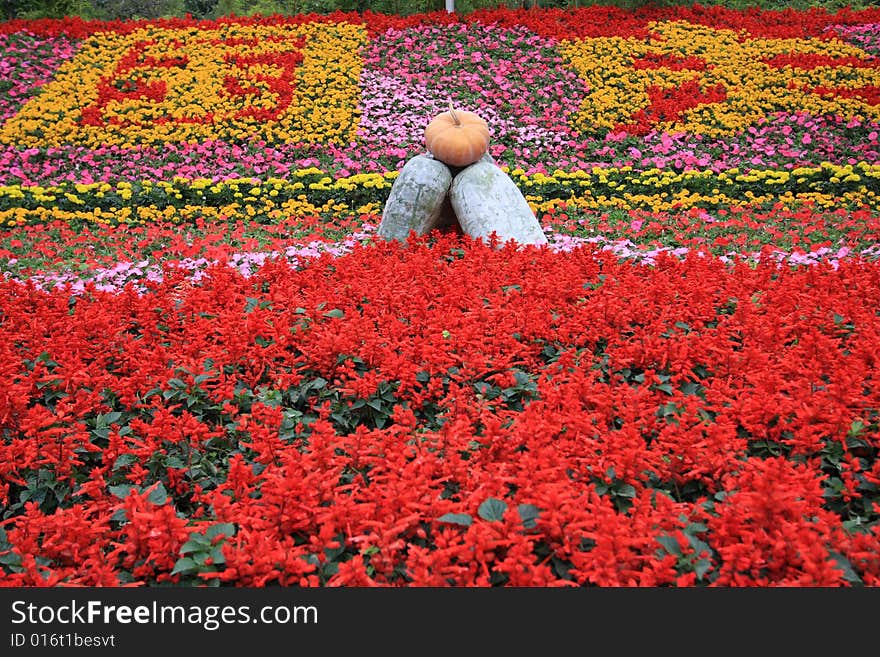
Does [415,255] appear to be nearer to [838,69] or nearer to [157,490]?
[157,490]

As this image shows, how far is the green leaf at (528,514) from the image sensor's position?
1847 millimetres

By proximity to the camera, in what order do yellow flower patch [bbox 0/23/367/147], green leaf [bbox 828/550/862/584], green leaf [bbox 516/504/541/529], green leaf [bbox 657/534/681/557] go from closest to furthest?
green leaf [bbox 828/550/862/584] → green leaf [bbox 657/534/681/557] → green leaf [bbox 516/504/541/529] → yellow flower patch [bbox 0/23/367/147]

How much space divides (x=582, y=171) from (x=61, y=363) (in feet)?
21.6

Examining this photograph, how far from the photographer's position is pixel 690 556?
5.62 feet

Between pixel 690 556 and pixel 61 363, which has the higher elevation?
pixel 690 556

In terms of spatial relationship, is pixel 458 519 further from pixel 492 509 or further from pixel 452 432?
pixel 452 432

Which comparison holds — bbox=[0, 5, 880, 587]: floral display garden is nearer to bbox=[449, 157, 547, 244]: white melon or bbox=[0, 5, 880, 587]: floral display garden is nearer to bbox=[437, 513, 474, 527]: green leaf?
bbox=[437, 513, 474, 527]: green leaf

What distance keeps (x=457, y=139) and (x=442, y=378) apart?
2.92 m

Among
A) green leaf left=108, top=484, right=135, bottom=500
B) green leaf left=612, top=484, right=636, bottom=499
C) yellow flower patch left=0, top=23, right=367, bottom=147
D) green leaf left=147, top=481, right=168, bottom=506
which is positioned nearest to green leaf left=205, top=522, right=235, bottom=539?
green leaf left=147, top=481, right=168, bottom=506

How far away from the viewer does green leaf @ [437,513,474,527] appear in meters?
1.82

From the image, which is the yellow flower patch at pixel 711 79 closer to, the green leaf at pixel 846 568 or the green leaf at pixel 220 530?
the green leaf at pixel 846 568

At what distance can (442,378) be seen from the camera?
2881 millimetres

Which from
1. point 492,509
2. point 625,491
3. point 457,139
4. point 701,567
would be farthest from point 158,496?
point 457,139

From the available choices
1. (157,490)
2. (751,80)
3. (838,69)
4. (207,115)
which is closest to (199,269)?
(157,490)
